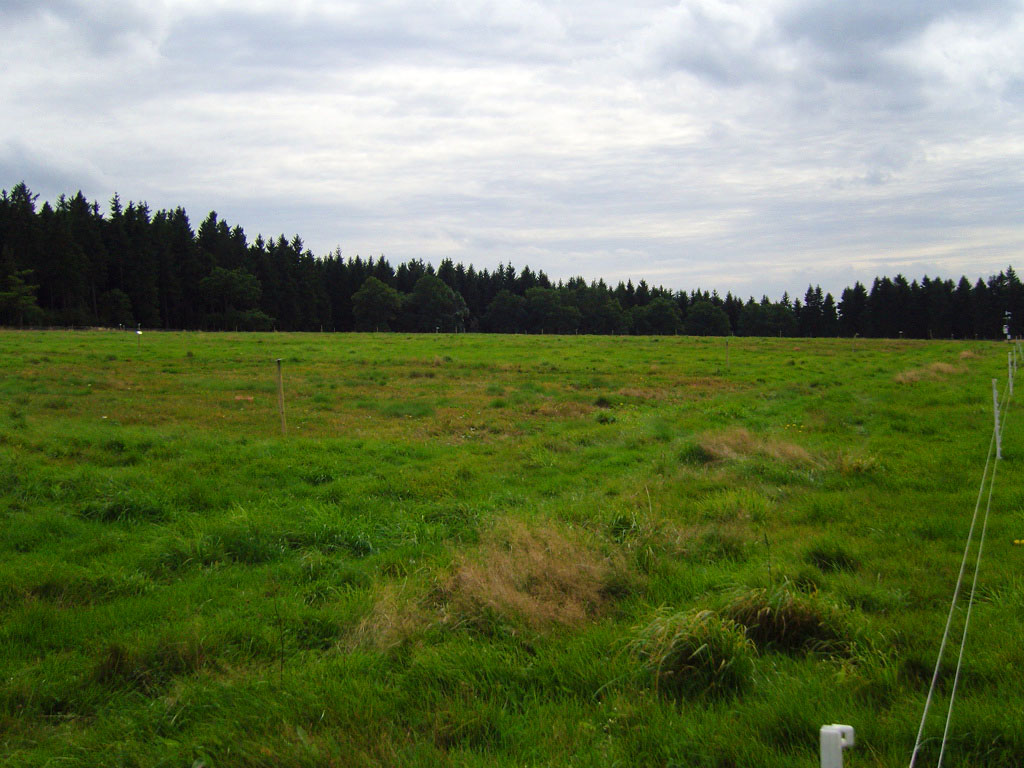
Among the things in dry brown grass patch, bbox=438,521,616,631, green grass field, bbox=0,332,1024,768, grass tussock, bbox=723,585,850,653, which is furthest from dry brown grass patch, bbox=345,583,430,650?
grass tussock, bbox=723,585,850,653

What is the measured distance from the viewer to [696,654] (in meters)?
4.14

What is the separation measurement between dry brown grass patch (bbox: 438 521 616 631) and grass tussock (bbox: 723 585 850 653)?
1.15 metres

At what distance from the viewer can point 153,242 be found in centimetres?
8406

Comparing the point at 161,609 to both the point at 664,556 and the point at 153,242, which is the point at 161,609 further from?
the point at 153,242

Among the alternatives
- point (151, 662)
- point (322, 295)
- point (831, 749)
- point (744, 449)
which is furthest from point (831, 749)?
point (322, 295)

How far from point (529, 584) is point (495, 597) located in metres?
0.41

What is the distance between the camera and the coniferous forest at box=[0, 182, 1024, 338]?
73.3 metres

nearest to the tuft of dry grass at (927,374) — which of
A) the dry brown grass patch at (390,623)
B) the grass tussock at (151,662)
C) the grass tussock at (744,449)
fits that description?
the grass tussock at (744,449)

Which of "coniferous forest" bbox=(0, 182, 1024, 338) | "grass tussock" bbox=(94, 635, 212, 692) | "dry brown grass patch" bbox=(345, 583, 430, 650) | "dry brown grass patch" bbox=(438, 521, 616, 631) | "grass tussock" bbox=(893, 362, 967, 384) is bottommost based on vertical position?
"grass tussock" bbox=(94, 635, 212, 692)

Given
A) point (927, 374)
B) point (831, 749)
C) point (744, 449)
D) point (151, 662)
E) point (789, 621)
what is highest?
point (927, 374)

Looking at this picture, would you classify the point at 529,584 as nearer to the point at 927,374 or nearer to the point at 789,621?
the point at 789,621

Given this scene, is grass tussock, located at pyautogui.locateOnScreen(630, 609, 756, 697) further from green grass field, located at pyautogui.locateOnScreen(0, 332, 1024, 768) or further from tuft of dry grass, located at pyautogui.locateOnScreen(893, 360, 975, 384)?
tuft of dry grass, located at pyautogui.locateOnScreen(893, 360, 975, 384)

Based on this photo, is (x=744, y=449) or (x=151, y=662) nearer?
(x=151, y=662)

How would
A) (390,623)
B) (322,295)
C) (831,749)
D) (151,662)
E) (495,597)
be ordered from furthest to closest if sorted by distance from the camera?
1. (322,295)
2. (495,597)
3. (390,623)
4. (151,662)
5. (831,749)
